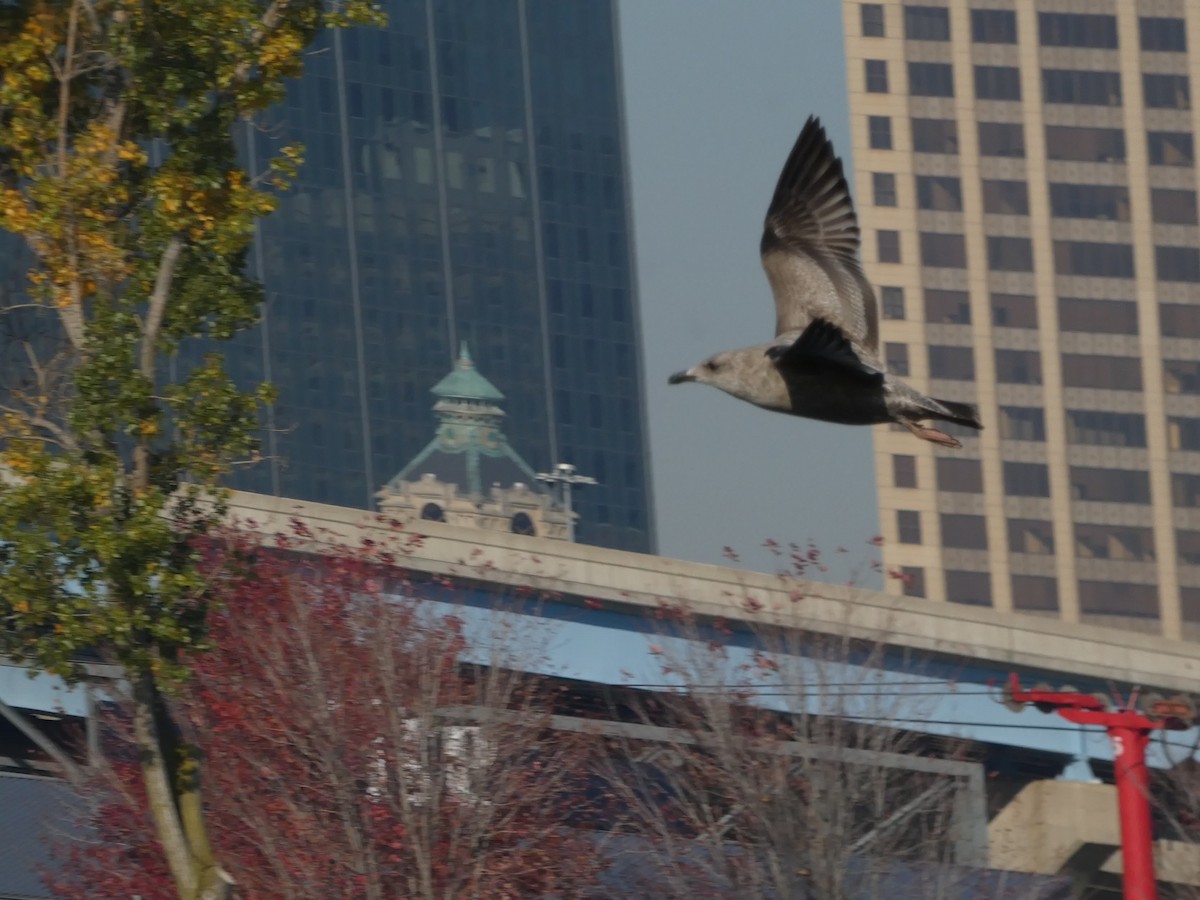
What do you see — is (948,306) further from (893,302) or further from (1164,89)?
(1164,89)

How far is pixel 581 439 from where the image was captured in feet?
575

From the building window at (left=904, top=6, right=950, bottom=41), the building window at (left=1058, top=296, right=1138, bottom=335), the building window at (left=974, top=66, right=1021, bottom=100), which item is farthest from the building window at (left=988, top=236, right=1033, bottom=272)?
the building window at (left=904, top=6, right=950, bottom=41)

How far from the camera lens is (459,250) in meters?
178

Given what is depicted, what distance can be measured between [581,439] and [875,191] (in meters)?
33.1

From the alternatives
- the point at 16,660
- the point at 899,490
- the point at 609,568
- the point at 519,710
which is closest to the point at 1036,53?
the point at 899,490

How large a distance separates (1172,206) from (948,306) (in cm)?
1468

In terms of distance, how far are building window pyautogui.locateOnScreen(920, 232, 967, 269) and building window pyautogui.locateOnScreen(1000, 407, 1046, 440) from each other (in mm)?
9061

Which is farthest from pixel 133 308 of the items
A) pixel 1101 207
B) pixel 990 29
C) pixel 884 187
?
pixel 990 29

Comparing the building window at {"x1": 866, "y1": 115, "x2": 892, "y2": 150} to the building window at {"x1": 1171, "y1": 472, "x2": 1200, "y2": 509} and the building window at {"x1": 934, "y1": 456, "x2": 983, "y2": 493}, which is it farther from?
the building window at {"x1": 1171, "y1": 472, "x2": 1200, "y2": 509}

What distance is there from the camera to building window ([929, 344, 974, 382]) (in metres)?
150

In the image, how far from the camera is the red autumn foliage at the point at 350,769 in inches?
1071

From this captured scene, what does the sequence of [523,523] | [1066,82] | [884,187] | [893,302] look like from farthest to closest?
[1066,82], [884,187], [893,302], [523,523]

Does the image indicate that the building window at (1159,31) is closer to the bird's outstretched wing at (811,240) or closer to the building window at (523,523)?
the building window at (523,523)

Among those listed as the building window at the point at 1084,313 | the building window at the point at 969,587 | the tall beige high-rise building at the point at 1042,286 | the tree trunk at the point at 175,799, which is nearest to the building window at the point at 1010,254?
the tall beige high-rise building at the point at 1042,286
